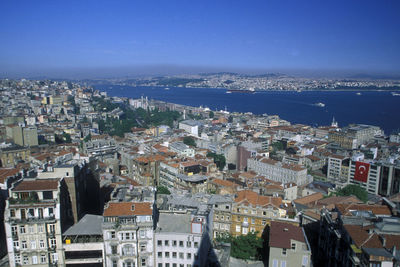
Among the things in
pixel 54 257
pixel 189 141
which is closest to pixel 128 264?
pixel 54 257

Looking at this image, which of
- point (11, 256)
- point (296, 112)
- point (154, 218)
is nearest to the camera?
point (11, 256)

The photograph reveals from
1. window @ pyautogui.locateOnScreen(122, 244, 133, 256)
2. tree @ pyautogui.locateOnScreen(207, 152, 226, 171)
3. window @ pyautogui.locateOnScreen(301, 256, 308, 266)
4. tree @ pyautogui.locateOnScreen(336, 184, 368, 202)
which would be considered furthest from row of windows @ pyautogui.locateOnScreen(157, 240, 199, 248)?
tree @ pyautogui.locateOnScreen(207, 152, 226, 171)

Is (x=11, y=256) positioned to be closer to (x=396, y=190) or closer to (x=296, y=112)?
(x=396, y=190)

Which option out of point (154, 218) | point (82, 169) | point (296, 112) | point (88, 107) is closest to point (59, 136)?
point (88, 107)

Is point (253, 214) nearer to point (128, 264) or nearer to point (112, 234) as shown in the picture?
point (128, 264)

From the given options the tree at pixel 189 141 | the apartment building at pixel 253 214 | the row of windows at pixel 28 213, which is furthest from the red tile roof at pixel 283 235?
the tree at pixel 189 141

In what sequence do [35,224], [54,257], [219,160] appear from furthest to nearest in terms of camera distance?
[219,160] < [54,257] < [35,224]
